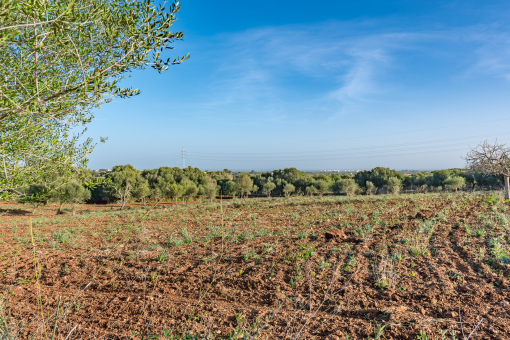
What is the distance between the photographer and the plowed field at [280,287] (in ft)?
11.8

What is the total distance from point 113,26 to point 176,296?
4944mm

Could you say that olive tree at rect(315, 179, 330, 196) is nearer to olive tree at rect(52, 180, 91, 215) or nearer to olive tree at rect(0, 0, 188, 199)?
olive tree at rect(52, 180, 91, 215)

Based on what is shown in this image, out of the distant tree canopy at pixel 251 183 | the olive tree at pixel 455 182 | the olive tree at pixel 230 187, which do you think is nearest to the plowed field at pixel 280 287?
the distant tree canopy at pixel 251 183

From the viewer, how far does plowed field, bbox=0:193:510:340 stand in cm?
359

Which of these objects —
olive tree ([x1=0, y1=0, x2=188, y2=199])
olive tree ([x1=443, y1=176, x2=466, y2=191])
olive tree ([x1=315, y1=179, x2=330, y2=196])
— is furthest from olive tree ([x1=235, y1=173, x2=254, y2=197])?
olive tree ([x1=0, y1=0, x2=188, y2=199])

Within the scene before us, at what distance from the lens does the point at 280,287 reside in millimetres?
5230

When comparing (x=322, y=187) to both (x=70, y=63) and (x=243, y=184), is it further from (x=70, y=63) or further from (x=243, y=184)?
(x=70, y=63)

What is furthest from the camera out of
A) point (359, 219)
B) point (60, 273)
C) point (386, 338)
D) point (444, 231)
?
point (359, 219)

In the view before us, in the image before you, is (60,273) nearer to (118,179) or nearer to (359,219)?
(359,219)

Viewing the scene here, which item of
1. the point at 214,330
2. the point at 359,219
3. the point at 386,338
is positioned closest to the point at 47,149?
the point at 214,330

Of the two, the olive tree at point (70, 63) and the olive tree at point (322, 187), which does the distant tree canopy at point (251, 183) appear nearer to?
the olive tree at point (322, 187)

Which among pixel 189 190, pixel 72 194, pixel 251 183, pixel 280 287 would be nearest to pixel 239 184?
pixel 251 183

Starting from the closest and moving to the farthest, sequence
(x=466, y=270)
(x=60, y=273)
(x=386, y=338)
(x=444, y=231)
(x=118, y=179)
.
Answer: (x=386, y=338), (x=466, y=270), (x=60, y=273), (x=444, y=231), (x=118, y=179)

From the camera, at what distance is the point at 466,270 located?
18.0 ft
